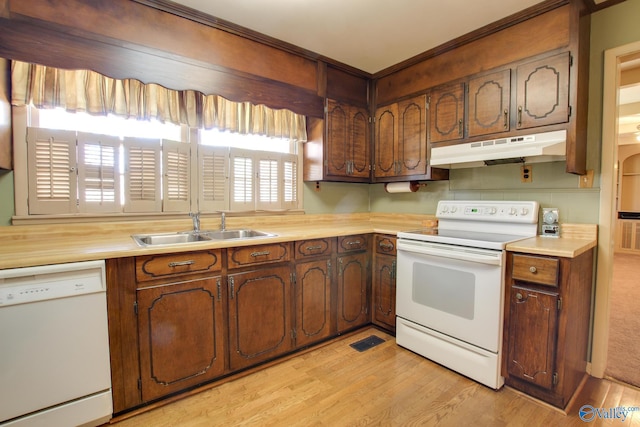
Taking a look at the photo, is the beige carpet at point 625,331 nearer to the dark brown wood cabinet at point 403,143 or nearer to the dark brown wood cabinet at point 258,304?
the dark brown wood cabinet at point 403,143

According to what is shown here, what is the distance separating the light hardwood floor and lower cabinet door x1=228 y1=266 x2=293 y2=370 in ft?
0.43

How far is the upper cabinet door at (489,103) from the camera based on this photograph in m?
2.16

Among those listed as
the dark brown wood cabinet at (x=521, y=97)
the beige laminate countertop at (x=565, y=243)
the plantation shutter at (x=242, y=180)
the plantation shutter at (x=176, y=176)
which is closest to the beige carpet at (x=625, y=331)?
the beige laminate countertop at (x=565, y=243)

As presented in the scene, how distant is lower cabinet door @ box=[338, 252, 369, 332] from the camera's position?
2.57m

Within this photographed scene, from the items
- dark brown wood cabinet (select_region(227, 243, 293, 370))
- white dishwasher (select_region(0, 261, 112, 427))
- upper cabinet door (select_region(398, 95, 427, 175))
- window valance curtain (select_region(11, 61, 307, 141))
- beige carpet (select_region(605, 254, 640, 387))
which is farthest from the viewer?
upper cabinet door (select_region(398, 95, 427, 175))

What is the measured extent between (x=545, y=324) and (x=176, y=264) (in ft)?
6.94

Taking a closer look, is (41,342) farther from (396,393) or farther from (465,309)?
(465,309)

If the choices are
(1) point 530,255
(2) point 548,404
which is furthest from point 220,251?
(2) point 548,404

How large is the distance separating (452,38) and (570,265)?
72.2 inches

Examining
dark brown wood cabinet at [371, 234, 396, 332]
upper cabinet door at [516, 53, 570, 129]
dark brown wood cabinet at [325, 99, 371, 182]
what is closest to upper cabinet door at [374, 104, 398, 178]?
dark brown wood cabinet at [325, 99, 371, 182]

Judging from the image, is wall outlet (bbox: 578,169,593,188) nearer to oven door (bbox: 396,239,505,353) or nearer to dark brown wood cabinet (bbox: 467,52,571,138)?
dark brown wood cabinet (bbox: 467,52,571,138)

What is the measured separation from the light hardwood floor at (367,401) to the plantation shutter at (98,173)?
1309 mm

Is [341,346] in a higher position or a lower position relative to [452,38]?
lower

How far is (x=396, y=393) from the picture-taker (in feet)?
6.18
